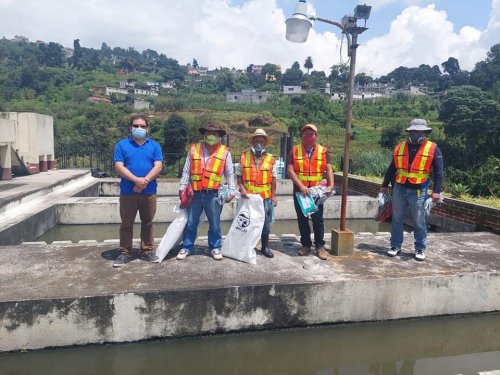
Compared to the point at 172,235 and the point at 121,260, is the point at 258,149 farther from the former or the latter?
the point at 121,260

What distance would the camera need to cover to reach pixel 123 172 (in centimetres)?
388

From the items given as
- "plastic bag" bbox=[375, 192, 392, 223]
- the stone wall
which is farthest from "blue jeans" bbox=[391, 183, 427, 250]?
the stone wall

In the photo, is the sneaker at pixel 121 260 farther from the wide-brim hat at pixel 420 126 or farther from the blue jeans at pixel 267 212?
the wide-brim hat at pixel 420 126

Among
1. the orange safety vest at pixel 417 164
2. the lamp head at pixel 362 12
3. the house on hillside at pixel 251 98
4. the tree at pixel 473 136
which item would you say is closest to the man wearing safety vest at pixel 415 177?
the orange safety vest at pixel 417 164

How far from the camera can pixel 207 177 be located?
4.16m

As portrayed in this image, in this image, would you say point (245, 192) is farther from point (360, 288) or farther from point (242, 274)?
point (360, 288)

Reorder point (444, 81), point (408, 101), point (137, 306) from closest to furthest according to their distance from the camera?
point (137, 306) < point (408, 101) < point (444, 81)

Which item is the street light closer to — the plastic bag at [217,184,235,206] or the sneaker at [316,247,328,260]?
the sneaker at [316,247,328,260]

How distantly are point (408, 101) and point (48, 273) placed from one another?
64427 millimetres

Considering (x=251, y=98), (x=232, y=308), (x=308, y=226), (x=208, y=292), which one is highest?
(x=251, y=98)

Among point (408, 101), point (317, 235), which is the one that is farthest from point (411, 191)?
point (408, 101)

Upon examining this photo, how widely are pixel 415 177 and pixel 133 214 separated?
322 cm

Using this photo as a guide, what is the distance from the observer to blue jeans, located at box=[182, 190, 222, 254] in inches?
167

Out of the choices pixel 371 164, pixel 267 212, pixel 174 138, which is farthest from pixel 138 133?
pixel 174 138
